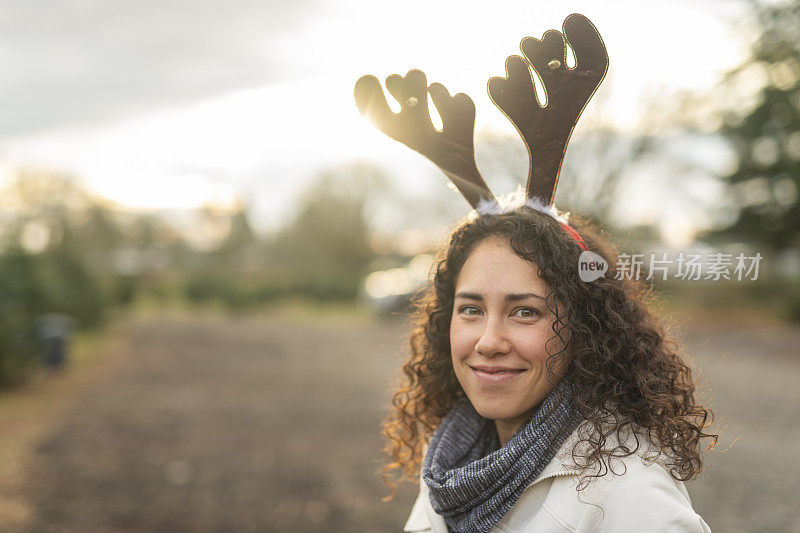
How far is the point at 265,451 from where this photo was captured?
6.70 m

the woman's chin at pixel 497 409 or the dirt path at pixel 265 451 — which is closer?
the woman's chin at pixel 497 409

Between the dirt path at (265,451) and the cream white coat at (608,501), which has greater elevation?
the cream white coat at (608,501)

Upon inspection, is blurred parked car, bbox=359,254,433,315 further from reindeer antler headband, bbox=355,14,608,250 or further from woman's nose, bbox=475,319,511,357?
woman's nose, bbox=475,319,511,357

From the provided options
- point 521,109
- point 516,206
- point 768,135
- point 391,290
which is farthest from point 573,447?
point 391,290

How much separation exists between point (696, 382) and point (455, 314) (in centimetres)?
83

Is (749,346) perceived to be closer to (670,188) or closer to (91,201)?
(670,188)

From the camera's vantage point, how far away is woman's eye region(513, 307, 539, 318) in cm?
182

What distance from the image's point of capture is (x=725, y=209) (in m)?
19.3

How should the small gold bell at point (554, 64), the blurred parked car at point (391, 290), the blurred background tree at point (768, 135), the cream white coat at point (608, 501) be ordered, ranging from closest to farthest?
the cream white coat at point (608, 501) → the small gold bell at point (554, 64) → the blurred background tree at point (768, 135) → the blurred parked car at point (391, 290)

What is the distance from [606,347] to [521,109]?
764mm

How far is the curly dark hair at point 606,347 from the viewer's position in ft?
5.67

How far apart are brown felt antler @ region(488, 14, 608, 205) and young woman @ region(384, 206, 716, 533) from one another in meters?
0.15

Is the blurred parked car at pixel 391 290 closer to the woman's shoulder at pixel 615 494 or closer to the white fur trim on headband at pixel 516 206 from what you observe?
the white fur trim on headband at pixel 516 206

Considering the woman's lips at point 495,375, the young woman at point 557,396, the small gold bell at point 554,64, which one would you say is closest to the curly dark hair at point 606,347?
the young woman at point 557,396
